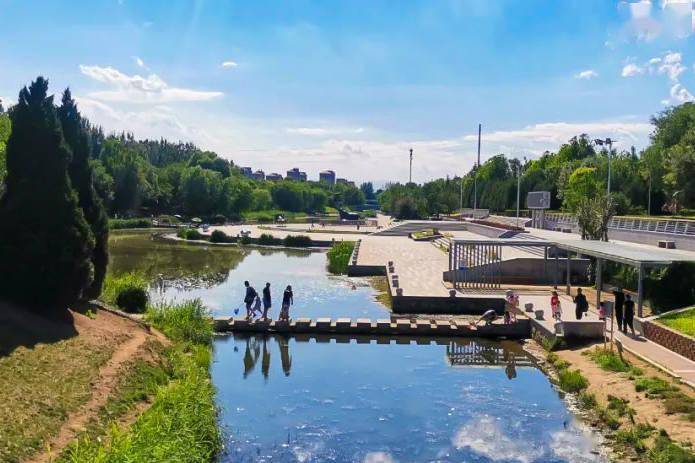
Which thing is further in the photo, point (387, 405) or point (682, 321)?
point (682, 321)

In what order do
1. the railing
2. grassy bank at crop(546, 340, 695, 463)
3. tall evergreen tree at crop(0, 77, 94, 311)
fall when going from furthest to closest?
the railing → tall evergreen tree at crop(0, 77, 94, 311) → grassy bank at crop(546, 340, 695, 463)

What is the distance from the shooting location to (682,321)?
60.2ft

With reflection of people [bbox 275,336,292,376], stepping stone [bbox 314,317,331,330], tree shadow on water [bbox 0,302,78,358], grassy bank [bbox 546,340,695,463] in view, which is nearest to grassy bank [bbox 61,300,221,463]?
tree shadow on water [bbox 0,302,78,358]

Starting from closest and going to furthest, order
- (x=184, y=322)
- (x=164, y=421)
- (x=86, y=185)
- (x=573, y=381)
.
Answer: (x=164, y=421)
(x=573, y=381)
(x=184, y=322)
(x=86, y=185)

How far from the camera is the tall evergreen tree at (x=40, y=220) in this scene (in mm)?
15359

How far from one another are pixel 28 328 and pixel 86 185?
23.0ft

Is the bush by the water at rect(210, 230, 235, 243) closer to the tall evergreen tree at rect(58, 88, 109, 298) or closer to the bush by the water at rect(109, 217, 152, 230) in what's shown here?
the bush by the water at rect(109, 217, 152, 230)

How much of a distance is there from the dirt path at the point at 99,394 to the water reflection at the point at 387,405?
2.27 meters

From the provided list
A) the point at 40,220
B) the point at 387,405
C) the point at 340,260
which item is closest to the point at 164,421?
the point at 387,405

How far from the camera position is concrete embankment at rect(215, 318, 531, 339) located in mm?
22156

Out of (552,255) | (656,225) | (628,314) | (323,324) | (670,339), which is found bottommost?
(323,324)

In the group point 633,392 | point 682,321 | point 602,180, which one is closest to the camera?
point 633,392

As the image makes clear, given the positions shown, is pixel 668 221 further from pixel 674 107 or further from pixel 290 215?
pixel 290 215

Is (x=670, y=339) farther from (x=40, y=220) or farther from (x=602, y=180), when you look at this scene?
(x=602, y=180)
